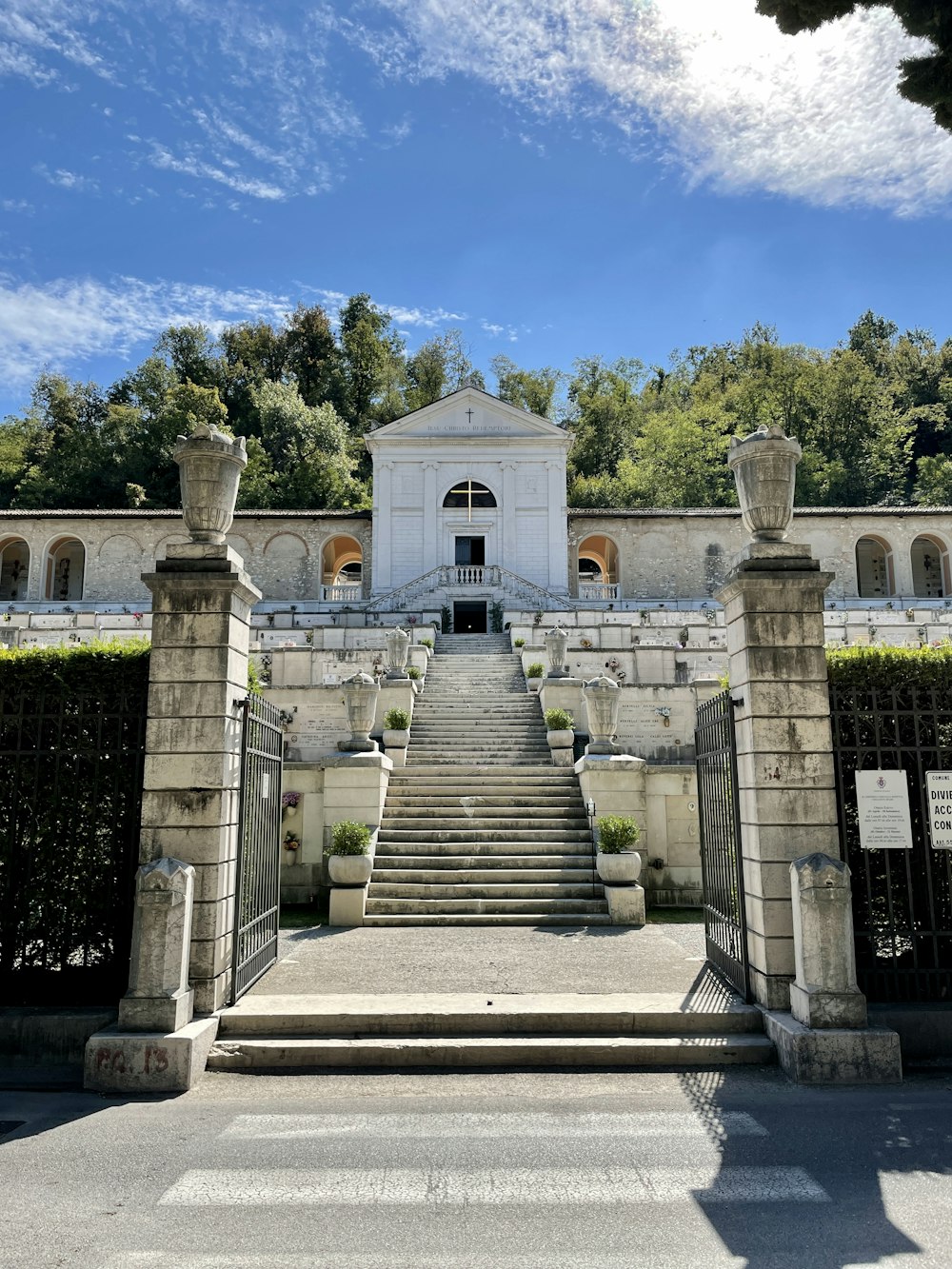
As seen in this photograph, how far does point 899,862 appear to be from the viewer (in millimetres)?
6922

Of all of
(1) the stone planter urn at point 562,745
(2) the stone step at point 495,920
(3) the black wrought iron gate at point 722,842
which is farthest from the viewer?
(1) the stone planter urn at point 562,745

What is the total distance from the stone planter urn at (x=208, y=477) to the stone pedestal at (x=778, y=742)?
4.24 m

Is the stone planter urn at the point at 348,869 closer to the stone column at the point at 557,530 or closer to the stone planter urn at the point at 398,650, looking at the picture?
the stone planter urn at the point at 398,650

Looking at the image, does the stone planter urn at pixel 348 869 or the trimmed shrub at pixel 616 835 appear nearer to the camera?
the stone planter urn at pixel 348 869

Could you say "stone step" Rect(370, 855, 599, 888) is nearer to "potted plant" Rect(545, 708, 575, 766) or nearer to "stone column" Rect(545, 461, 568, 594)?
"potted plant" Rect(545, 708, 575, 766)

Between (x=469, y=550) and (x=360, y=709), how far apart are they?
28999 mm

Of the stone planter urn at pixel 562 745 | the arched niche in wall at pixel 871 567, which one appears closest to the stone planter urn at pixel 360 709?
the stone planter urn at pixel 562 745

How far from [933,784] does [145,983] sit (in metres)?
5.99

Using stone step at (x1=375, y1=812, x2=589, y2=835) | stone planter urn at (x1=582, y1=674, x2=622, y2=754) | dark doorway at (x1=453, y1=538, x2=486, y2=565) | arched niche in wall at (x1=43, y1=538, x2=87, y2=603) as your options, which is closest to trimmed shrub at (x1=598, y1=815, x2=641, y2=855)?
stone step at (x1=375, y1=812, x2=589, y2=835)

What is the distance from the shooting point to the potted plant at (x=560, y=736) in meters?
15.4

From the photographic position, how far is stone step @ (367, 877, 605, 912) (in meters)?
11.5

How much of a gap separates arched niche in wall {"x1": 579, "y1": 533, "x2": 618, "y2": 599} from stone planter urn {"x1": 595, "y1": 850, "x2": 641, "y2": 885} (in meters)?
31.4

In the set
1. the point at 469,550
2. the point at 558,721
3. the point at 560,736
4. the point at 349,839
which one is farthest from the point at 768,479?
the point at 469,550

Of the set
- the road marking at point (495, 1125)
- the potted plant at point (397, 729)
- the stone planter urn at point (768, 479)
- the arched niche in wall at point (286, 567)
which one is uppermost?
the arched niche in wall at point (286, 567)
